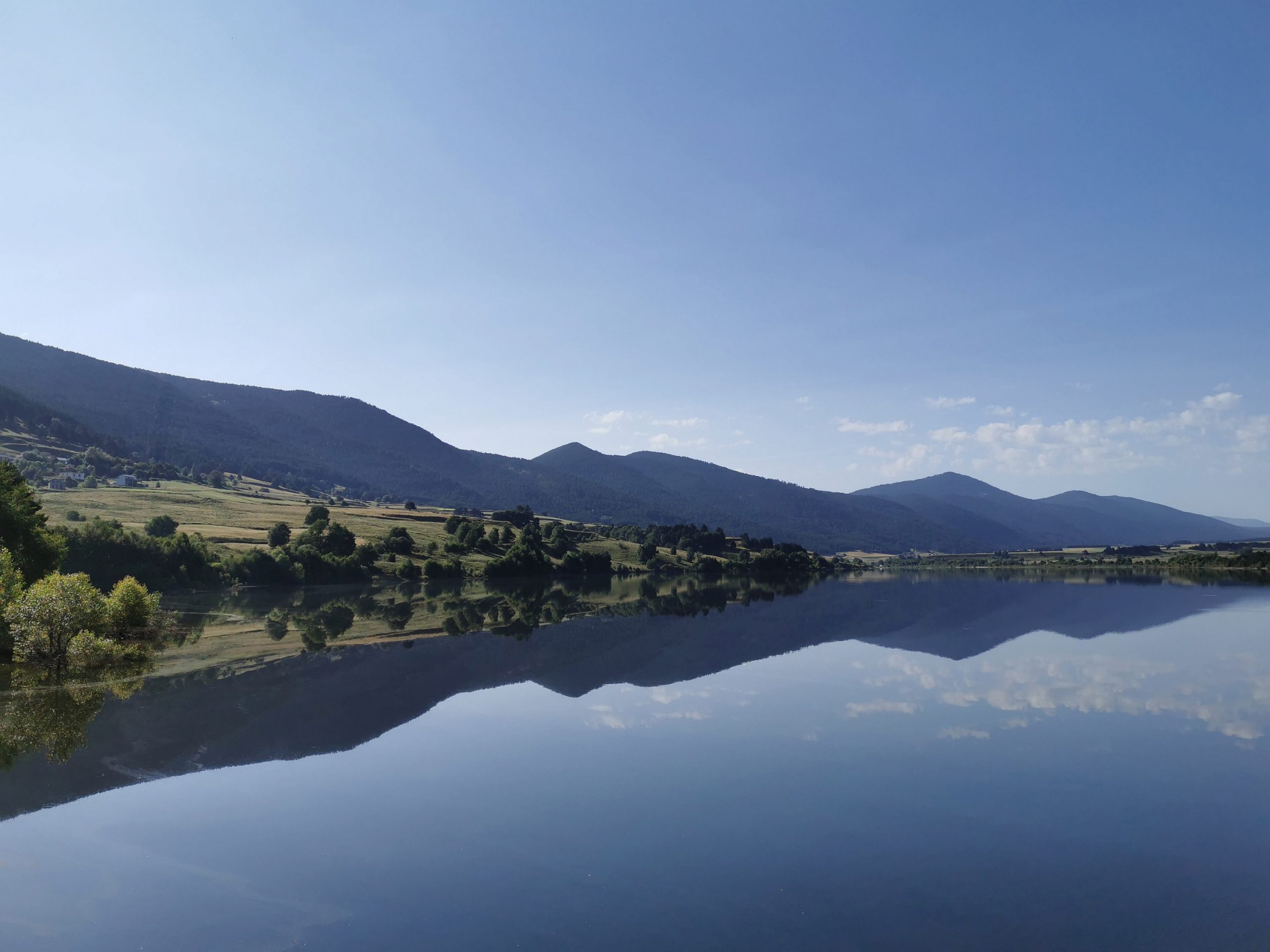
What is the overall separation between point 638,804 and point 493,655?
91.6 ft

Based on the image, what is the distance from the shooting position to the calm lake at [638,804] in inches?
514

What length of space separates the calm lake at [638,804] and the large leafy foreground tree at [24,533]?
18430 mm

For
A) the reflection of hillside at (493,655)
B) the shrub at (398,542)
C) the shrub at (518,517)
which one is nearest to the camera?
the reflection of hillside at (493,655)

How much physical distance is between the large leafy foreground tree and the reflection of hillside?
15.6 m

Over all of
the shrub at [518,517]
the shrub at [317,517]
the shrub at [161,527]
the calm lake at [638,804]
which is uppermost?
the shrub at [518,517]

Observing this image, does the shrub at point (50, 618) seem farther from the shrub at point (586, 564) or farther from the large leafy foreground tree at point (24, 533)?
the shrub at point (586, 564)

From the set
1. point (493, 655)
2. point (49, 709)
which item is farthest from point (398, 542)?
point (49, 709)

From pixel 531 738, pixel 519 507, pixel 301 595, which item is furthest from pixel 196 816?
pixel 519 507

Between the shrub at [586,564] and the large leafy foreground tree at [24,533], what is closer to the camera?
the large leafy foreground tree at [24,533]

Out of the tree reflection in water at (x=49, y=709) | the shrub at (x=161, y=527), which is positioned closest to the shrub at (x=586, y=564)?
the shrub at (x=161, y=527)

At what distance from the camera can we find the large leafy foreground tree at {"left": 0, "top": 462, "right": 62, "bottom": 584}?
48.2 m

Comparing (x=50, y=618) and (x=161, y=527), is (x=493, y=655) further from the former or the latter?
(x=161, y=527)

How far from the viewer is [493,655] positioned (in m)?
45.6

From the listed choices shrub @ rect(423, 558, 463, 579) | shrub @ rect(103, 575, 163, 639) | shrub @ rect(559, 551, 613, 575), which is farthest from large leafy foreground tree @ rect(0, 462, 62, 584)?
shrub @ rect(559, 551, 613, 575)
